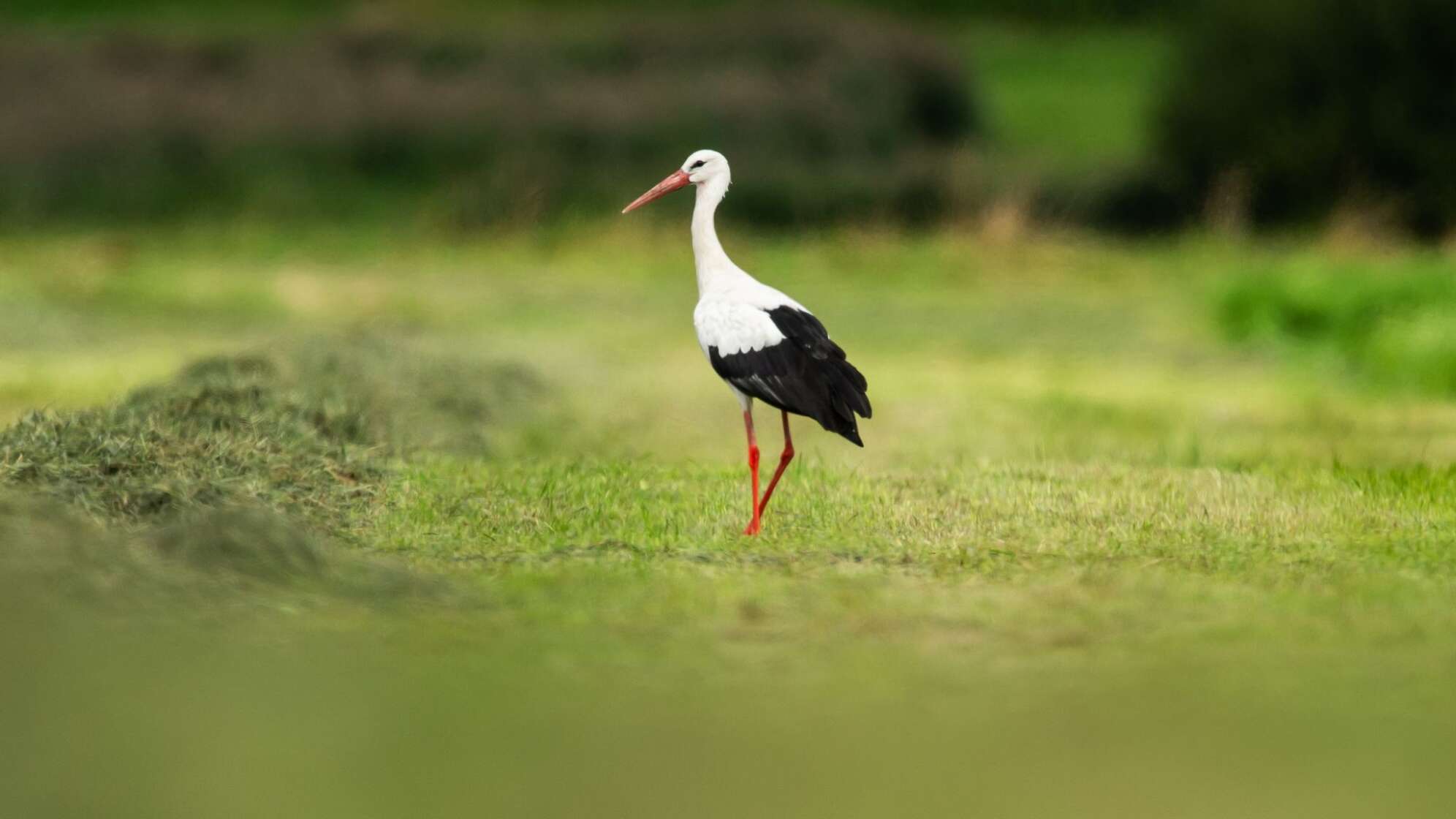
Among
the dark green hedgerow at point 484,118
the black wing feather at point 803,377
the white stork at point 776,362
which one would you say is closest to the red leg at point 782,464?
the white stork at point 776,362

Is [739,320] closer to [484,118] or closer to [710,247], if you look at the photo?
[710,247]

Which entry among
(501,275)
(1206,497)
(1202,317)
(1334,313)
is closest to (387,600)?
(1206,497)

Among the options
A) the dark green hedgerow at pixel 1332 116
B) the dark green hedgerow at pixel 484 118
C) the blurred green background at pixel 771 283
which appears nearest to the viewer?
the blurred green background at pixel 771 283

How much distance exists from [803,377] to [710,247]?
2.39 ft

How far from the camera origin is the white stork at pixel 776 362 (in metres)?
6.01

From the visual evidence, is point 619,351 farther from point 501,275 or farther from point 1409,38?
point 1409,38

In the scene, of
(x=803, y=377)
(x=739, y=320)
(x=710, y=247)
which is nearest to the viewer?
(x=803, y=377)

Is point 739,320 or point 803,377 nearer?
point 803,377

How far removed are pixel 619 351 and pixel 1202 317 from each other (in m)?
5.14

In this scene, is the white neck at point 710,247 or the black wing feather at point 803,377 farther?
the white neck at point 710,247

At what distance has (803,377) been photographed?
6027 mm

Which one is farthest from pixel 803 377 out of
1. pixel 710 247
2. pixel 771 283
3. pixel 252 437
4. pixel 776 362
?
pixel 771 283

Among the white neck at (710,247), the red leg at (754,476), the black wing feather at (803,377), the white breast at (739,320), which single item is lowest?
the red leg at (754,476)

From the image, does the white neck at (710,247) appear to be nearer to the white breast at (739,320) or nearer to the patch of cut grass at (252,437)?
the white breast at (739,320)
